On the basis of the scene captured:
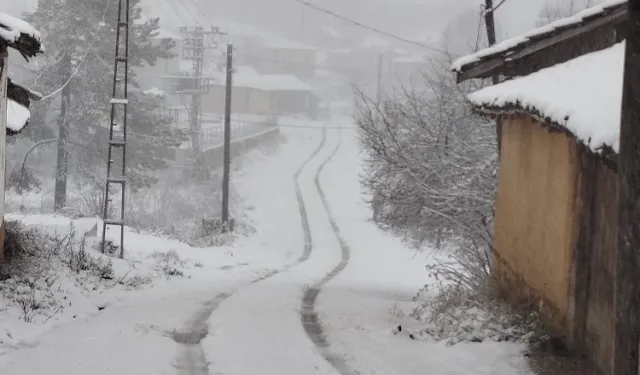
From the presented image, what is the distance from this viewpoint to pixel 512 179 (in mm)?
11898

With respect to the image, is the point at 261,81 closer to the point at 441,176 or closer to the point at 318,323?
→ the point at 441,176

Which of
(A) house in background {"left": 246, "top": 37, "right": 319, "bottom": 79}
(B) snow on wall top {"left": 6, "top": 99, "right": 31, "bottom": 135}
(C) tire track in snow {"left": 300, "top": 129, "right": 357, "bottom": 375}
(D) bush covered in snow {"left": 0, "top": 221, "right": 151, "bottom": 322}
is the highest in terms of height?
(A) house in background {"left": 246, "top": 37, "right": 319, "bottom": 79}

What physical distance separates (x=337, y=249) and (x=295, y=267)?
6356mm

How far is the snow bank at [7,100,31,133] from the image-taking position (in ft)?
45.6

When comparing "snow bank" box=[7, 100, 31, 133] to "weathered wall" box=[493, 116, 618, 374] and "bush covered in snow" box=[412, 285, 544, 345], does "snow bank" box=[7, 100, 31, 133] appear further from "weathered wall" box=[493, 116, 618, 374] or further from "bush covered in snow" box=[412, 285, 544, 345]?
"weathered wall" box=[493, 116, 618, 374]

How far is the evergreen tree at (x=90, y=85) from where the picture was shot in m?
34.7

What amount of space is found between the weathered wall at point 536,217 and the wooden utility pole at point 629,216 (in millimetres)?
3826

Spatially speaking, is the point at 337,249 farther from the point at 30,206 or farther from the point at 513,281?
the point at 513,281

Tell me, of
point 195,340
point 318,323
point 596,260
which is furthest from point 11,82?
point 596,260

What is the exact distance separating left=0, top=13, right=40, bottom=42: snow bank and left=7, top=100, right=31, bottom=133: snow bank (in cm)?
365

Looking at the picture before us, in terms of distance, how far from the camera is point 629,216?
15.8 ft

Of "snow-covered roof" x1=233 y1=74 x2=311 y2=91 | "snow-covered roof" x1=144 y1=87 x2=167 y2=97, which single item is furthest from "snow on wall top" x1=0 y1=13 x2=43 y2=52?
"snow-covered roof" x1=233 y1=74 x2=311 y2=91

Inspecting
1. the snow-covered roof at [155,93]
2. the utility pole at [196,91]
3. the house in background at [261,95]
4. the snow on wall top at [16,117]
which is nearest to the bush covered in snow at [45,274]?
the snow on wall top at [16,117]

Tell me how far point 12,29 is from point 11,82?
12.4ft
